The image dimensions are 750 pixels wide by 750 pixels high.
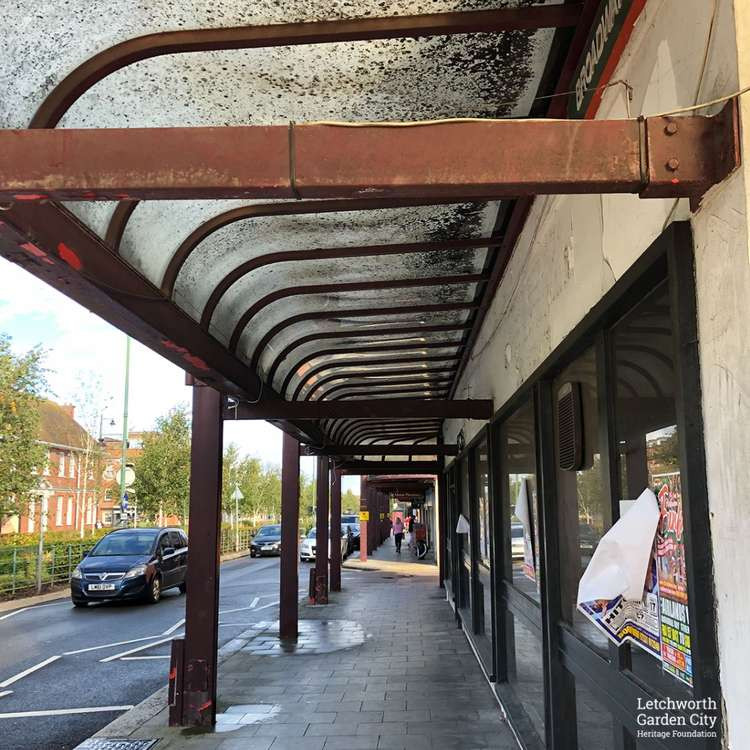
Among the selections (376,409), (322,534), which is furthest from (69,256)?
(322,534)

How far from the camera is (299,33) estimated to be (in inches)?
105

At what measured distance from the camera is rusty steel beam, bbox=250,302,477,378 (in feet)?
20.2

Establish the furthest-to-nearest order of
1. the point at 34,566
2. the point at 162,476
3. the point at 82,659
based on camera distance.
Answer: the point at 162,476 → the point at 34,566 → the point at 82,659

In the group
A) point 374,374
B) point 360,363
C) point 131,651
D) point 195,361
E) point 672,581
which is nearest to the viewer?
point 672,581

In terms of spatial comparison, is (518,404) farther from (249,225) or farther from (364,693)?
(364,693)

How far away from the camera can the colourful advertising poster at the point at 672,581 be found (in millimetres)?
2164

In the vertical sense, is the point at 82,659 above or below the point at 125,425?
below

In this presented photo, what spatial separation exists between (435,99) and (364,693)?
599cm

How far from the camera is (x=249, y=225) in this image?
14.1ft

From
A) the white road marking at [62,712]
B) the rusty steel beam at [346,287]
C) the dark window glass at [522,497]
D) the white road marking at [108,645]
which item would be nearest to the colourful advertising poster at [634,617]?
the dark window glass at [522,497]

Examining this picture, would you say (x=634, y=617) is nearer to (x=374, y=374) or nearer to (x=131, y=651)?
(x=374, y=374)

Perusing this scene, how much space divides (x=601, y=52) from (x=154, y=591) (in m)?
15.1

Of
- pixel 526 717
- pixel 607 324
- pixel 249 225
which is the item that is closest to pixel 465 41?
pixel 607 324

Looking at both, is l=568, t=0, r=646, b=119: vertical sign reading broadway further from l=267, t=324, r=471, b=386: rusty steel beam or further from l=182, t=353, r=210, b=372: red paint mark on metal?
l=267, t=324, r=471, b=386: rusty steel beam
